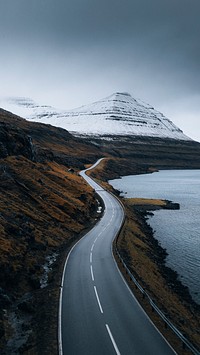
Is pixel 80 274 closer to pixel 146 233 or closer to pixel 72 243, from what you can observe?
pixel 72 243

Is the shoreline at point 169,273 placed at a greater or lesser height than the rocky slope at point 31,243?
lesser

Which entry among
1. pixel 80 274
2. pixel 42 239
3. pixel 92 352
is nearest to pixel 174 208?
pixel 42 239

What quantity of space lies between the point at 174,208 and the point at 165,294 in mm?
58453

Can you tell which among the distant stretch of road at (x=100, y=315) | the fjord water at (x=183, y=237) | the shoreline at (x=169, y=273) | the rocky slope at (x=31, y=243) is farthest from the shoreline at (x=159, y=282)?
the rocky slope at (x=31, y=243)

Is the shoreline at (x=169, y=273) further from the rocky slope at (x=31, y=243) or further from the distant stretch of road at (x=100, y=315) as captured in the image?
the rocky slope at (x=31, y=243)

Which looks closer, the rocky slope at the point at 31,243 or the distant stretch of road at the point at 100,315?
the distant stretch of road at the point at 100,315

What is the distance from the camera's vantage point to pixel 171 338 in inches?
861

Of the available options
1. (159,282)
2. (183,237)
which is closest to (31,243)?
(159,282)

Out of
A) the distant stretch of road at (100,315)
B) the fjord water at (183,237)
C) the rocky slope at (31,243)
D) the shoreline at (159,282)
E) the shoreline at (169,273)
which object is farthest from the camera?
the fjord water at (183,237)

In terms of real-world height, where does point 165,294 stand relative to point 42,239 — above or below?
below

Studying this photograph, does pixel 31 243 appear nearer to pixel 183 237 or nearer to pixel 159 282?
pixel 159 282

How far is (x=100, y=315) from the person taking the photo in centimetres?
2489

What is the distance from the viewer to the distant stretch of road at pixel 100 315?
20547 millimetres

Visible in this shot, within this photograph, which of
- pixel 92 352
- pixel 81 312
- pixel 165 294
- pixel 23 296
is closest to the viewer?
pixel 92 352
